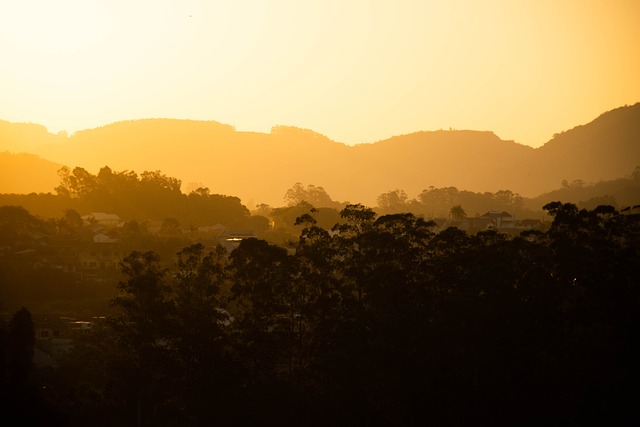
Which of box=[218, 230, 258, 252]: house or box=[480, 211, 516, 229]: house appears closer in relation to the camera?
box=[218, 230, 258, 252]: house

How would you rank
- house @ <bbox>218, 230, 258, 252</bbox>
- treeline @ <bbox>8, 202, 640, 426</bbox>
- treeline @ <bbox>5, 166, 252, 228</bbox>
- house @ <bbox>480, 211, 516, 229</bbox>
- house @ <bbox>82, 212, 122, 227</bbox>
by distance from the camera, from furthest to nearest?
1. treeline @ <bbox>5, 166, 252, 228</bbox>
2. house @ <bbox>480, 211, 516, 229</bbox>
3. house @ <bbox>82, 212, 122, 227</bbox>
4. house @ <bbox>218, 230, 258, 252</bbox>
5. treeline @ <bbox>8, 202, 640, 426</bbox>

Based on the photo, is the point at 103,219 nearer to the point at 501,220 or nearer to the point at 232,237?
the point at 232,237

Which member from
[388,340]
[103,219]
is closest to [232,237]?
[103,219]

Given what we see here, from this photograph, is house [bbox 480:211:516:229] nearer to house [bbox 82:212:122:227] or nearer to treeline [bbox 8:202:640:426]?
house [bbox 82:212:122:227]

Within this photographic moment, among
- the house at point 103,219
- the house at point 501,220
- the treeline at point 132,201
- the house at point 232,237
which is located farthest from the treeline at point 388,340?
the treeline at point 132,201

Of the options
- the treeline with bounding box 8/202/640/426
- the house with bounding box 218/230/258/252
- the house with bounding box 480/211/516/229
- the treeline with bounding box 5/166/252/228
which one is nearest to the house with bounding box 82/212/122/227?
the treeline with bounding box 5/166/252/228

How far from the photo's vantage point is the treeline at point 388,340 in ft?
101

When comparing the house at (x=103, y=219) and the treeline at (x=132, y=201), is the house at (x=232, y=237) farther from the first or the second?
the treeline at (x=132, y=201)

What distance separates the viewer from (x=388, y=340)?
104ft

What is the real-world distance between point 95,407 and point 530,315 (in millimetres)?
13080

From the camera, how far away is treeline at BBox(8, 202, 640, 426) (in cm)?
3070

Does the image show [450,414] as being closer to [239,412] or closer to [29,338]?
[239,412]

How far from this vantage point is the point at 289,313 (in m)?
33.6

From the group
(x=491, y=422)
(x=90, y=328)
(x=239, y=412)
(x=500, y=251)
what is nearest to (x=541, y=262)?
(x=500, y=251)
